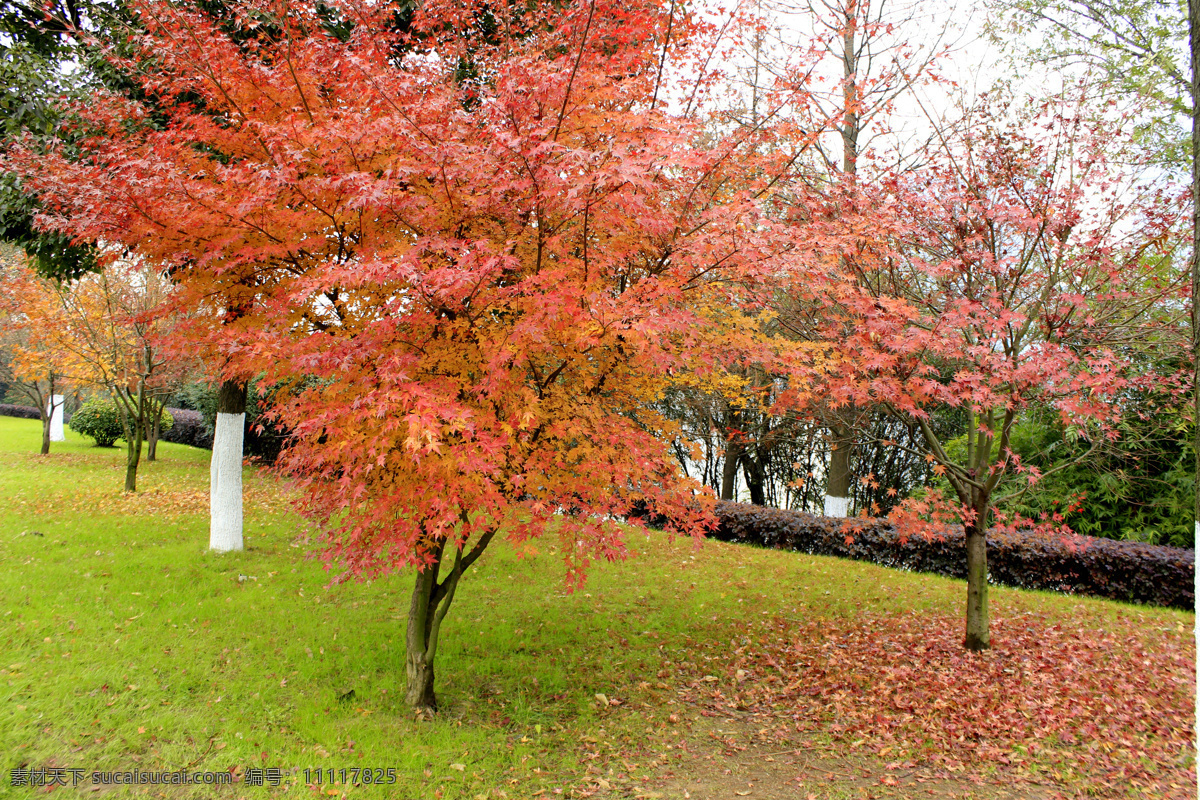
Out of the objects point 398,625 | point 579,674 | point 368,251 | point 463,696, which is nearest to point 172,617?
point 398,625

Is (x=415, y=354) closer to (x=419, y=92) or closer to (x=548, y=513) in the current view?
(x=548, y=513)

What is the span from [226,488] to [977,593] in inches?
303

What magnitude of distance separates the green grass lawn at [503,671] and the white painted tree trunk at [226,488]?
0.75 feet

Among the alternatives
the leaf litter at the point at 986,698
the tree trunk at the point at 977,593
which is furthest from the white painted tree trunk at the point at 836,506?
the tree trunk at the point at 977,593

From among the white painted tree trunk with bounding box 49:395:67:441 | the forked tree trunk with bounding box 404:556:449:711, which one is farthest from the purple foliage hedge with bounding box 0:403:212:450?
the forked tree trunk with bounding box 404:556:449:711

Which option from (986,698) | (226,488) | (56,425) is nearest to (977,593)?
(986,698)

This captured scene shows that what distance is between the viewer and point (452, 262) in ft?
12.8

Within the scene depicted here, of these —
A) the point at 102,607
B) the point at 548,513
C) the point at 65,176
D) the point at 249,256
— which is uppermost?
the point at 65,176

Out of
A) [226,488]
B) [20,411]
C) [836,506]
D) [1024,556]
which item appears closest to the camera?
[226,488]

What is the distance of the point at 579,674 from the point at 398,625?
5.98 feet

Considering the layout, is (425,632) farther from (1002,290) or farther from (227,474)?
(1002,290)

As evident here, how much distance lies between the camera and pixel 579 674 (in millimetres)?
5246

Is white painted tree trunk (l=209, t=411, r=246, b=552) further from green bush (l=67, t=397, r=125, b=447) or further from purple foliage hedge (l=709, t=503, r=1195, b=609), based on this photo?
green bush (l=67, t=397, r=125, b=447)

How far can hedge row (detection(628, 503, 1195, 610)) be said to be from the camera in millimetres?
7555
